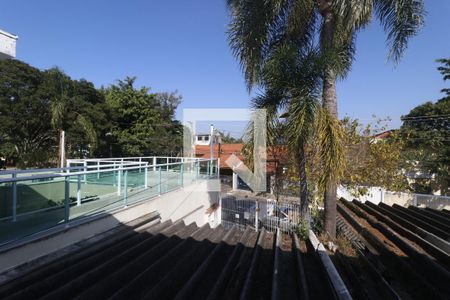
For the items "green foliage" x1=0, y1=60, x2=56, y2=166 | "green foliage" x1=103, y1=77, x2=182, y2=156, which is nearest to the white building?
"green foliage" x1=0, y1=60, x2=56, y2=166

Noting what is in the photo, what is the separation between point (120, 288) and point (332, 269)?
99.7 inches

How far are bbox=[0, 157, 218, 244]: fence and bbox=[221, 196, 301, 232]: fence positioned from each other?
6.15 meters

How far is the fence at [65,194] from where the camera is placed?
307cm

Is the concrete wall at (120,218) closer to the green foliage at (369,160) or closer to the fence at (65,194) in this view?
the fence at (65,194)

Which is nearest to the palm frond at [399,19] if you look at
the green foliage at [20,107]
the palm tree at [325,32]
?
the palm tree at [325,32]

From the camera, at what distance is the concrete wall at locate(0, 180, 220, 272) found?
2990 millimetres

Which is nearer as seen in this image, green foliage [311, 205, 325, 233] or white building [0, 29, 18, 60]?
white building [0, 29, 18, 60]

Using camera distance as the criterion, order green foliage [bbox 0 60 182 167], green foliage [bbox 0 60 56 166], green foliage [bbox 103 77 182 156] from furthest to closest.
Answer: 1. green foliage [bbox 103 77 182 156]
2. green foliage [bbox 0 60 56 166]
3. green foliage [bbox 0 60 182 167]

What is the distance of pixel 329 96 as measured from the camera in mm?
5152

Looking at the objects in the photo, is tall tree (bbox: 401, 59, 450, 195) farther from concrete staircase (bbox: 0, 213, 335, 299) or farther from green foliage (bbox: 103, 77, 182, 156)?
green foliage (bbox: 103, 77, 182, 156)

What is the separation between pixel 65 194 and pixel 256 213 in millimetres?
8926

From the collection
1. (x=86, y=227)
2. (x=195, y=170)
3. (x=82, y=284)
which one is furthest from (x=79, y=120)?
(x=82, y=284)

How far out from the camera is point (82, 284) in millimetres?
2742

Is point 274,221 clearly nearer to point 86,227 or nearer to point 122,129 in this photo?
point 86,227
